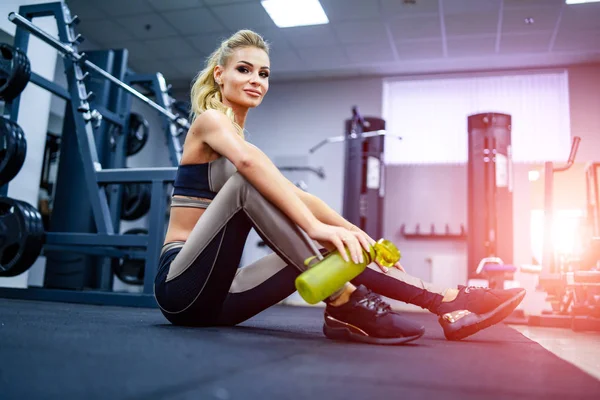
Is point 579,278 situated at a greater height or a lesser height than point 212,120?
lesser

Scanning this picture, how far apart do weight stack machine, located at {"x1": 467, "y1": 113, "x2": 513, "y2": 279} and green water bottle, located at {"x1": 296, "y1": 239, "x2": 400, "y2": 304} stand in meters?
3.86

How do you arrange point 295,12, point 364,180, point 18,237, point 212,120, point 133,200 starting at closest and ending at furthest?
point 212,120 < point 18,237 < point 133,200 < point 295,12 < point 364,180

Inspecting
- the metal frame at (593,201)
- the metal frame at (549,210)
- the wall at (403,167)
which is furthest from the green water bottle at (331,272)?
the wall at (403,167)

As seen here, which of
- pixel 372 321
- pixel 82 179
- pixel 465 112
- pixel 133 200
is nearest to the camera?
pixel 372 321

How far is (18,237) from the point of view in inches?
117

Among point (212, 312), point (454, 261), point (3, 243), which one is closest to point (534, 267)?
point (454, 261)

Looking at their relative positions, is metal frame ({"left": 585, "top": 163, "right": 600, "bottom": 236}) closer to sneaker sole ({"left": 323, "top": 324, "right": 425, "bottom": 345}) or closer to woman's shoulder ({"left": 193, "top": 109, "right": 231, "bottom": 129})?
sneaker sole ({"left": 323, "top": 324, "right": 425, "bottom": 345})

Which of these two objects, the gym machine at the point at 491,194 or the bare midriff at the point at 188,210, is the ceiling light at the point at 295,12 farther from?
the bare midriff at the point at 188,210

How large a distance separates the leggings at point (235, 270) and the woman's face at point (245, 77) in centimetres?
48

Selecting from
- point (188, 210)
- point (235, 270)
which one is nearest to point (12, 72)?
point (188, 210)

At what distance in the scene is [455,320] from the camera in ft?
5.00

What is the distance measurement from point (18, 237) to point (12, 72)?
955 mm

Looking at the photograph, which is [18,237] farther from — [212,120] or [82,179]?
[212,120]

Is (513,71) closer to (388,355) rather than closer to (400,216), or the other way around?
(400,216)
